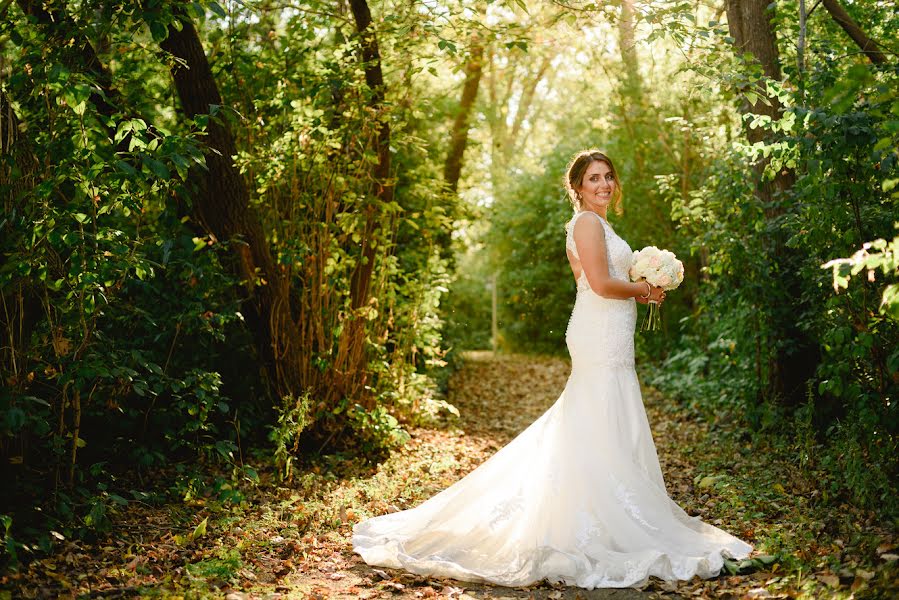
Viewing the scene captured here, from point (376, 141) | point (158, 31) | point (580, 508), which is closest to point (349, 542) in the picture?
point (580, 508)

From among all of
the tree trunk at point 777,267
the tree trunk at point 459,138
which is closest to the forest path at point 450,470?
the tree trunk at point 777,267

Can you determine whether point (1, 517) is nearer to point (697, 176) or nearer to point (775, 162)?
point (775, 162)

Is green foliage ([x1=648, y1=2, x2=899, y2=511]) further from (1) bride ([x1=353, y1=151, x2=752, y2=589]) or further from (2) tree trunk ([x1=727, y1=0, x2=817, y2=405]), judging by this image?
(1) bride ([x1=353, y1=151, x2=752, y2=589])

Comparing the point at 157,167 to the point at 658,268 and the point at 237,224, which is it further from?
the point at 658,268

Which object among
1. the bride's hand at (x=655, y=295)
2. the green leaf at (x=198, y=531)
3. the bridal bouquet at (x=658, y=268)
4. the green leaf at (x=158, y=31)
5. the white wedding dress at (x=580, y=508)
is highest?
the green leaf at (x=158, y=31)

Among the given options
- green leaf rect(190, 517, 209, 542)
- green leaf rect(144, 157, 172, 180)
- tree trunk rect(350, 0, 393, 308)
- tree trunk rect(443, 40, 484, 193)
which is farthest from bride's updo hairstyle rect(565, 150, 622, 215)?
tree trunk rect(443, 40, 484, 193)

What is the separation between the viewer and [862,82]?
3611mm

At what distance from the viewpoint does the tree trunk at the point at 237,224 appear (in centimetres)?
643

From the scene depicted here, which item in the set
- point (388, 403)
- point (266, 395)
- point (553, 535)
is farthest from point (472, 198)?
point (553, 535)

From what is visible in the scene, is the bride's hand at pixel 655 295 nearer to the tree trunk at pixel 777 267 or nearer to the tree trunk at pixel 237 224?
the tree trunk at pixel 777 267

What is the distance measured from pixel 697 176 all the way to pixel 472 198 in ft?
18.0

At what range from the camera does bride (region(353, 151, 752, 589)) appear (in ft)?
14.9

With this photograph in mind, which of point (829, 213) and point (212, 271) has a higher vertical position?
point (829, 213)

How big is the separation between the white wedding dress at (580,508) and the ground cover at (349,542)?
4.4 inches
